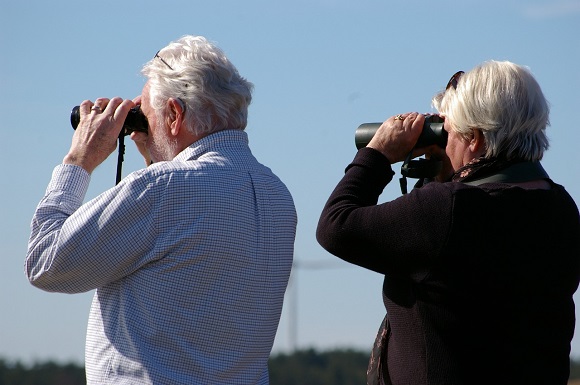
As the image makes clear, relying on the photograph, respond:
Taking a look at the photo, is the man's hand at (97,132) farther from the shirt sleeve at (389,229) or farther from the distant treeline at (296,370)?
the distant treeline at (296,370)

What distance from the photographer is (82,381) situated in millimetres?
27625

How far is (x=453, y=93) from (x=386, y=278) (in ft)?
2.05

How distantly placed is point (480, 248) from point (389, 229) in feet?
0.90

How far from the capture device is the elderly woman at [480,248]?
3.59 metres

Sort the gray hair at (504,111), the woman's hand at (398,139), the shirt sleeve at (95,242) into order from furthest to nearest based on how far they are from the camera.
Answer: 1. the woman's hand at (398,139)
2. the gray hair at (504,111)
3. the shirt sleeve at (95,242)

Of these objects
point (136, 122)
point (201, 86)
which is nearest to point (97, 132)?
point (136, 122)

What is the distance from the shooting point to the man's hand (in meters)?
3.79

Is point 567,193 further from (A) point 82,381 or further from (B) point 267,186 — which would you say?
(A) point 82,381

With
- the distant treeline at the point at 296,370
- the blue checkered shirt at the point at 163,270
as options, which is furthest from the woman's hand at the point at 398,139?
the distant treeline at the point at 296,370

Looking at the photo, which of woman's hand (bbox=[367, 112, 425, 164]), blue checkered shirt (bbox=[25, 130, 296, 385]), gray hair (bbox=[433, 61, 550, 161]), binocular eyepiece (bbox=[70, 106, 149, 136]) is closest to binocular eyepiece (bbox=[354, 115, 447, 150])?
woman's hand (bbox=[367, 112, 425, 164])

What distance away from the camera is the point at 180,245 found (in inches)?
139

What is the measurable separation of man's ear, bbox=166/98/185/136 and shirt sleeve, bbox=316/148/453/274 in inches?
20.7

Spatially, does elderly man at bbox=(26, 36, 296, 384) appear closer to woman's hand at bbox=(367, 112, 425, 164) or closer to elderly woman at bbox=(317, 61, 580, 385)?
elderly woman at bbox=(317, 61, 580, 385)

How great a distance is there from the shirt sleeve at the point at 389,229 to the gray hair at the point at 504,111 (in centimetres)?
23
